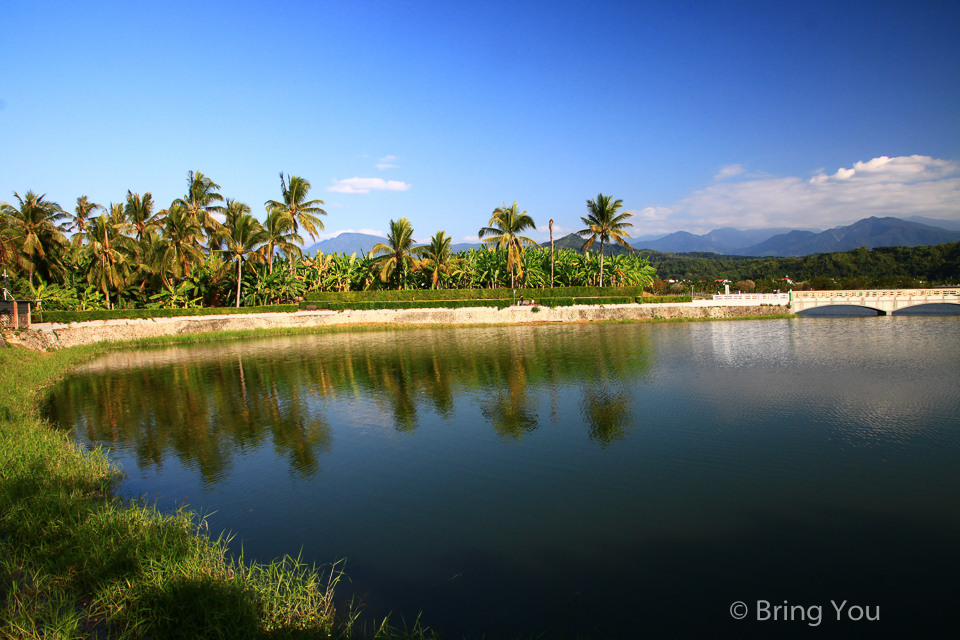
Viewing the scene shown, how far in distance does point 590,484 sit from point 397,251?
39.1 metres

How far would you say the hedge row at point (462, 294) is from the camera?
4341 cm

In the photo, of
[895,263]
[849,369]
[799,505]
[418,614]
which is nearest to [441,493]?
[418,614]

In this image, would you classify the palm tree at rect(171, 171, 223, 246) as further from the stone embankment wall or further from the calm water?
the calm water

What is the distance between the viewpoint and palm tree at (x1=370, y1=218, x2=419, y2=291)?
4381 cm

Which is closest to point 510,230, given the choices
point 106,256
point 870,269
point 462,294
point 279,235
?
point 462,294

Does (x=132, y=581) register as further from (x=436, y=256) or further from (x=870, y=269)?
(x=870, y=269)

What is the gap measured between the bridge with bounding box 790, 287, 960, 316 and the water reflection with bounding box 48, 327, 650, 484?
25.0 meters

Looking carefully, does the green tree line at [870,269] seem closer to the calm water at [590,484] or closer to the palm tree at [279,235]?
Result: the calm water at [590,484]

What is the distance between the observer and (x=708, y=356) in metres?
20.2

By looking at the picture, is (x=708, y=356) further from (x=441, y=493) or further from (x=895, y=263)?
(x=895, y=263)

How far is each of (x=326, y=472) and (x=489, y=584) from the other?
4646 millimetres

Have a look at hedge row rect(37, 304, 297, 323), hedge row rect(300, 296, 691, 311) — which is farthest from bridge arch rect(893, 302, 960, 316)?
hedge row rect(37, 304, 297, 323)

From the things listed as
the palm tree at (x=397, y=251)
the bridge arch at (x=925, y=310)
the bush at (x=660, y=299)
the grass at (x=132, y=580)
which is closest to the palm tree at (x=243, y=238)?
the palm tree at (x=397, y=251)

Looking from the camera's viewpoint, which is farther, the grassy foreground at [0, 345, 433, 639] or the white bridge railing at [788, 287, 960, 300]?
the white bridge railing at [788, 287, 960, 300]
